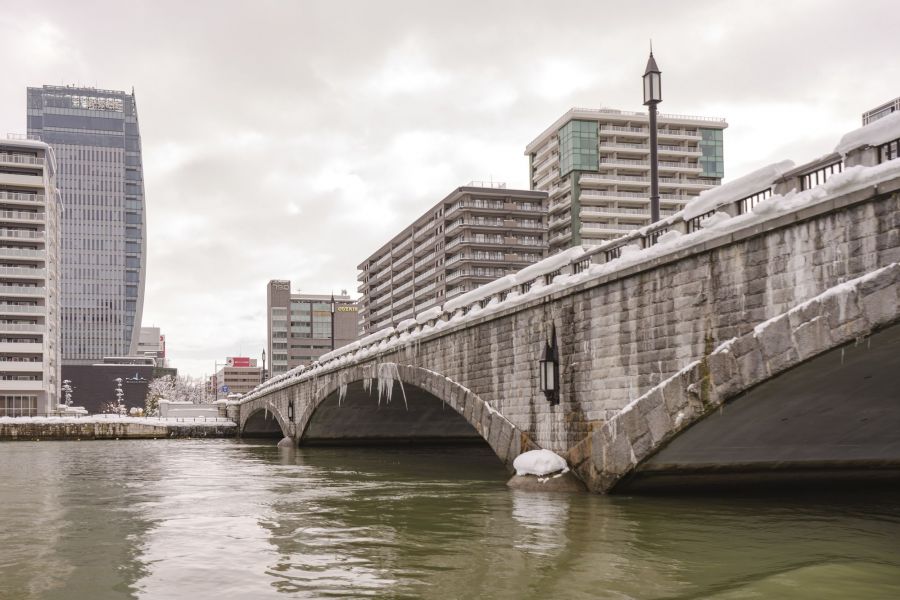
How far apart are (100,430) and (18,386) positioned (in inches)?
1163

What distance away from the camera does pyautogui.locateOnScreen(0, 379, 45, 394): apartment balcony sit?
92312mm

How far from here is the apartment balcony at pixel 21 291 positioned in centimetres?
9184

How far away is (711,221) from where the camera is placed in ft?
46.4

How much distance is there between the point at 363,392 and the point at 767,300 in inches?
1194

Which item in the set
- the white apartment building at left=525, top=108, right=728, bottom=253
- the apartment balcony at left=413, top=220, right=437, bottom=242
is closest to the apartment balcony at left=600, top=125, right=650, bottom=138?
the white apartment building at left=525, top=108, right=728, bottom=253

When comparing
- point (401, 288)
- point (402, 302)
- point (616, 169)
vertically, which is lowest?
point (402, 302)

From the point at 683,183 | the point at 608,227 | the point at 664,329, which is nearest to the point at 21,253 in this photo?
the point at 608,227

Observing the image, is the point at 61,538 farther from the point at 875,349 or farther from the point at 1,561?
the point at 875,349

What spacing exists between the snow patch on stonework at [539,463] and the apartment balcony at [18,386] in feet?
290

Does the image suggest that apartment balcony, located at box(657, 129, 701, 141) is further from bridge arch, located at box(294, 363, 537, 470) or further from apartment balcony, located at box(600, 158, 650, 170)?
bridge arch, located at box(294, 363, 537, 470)

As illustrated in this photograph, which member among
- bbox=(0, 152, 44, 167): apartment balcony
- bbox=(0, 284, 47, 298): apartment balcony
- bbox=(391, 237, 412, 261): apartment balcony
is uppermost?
bbox=(0, 152, 44, 167): apartment balcony

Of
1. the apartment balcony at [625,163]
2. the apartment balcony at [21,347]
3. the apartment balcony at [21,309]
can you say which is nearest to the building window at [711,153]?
the apartment balcony at [625,163]

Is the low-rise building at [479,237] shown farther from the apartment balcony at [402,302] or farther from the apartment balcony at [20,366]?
the apartment balcony at [20,366]

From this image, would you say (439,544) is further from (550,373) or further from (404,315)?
(404,315)
